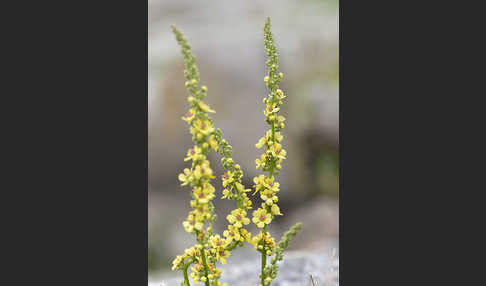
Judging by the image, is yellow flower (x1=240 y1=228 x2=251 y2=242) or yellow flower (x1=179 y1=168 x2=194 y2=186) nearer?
yellow flower (x1=179 y1=168 x2=194 y2=186)

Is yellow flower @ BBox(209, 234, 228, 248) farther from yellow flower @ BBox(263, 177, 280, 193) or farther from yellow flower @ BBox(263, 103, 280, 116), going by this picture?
yellow flower @ BBox(263, 103, 280, 116)

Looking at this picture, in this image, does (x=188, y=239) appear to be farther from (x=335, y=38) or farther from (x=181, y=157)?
(x=335, y=38)

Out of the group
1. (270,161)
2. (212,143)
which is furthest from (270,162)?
(212,143)

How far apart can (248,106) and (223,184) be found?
8.64 feet

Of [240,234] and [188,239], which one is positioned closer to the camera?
[240,234]

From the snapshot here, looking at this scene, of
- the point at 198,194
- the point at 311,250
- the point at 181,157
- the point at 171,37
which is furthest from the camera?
the point at 171,37

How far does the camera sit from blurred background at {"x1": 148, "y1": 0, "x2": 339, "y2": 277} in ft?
13.2

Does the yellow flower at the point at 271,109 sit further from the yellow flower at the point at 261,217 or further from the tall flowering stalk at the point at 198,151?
the yellow flower at the point at 261,217

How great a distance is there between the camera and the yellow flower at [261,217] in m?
1.53

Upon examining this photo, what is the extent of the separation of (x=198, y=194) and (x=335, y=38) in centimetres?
367

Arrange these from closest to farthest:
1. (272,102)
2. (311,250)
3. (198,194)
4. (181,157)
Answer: (198,194) < (272,102) < (311,250) < (181,157)

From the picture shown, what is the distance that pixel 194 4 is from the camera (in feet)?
15.3

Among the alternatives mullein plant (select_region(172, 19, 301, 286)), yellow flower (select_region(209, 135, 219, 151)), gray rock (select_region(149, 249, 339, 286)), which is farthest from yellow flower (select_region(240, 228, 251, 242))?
gray rock (select_region(149, 249, 339, 286))

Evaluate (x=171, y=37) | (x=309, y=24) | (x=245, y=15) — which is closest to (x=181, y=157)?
(x=171, y=37)
